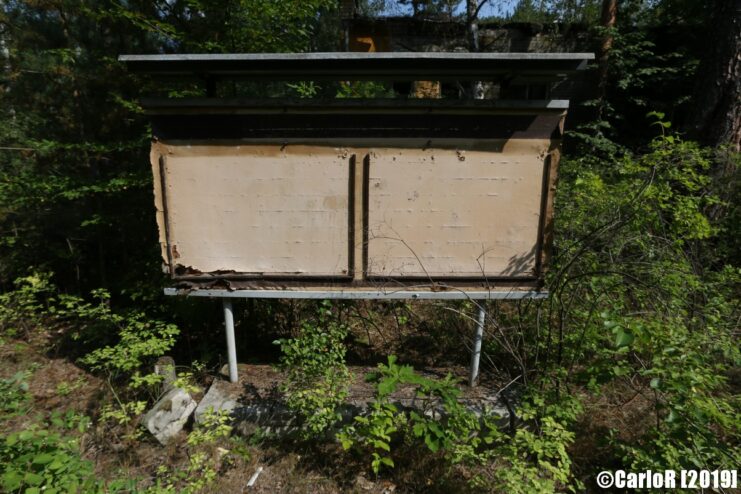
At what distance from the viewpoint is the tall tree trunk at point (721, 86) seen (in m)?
4.92

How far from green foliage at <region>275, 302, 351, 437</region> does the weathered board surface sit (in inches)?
22.4

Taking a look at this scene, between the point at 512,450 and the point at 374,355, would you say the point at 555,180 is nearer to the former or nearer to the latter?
the point at 512,450

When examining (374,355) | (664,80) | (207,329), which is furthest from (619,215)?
(664,80)

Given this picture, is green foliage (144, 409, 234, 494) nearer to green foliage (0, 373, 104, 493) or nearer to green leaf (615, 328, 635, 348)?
green foliage (0, 373, 104, 493)

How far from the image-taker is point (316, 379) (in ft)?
10.8

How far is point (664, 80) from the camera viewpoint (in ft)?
30.0

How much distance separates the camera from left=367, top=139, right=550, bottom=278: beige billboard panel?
325cm

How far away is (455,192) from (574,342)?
1.77m

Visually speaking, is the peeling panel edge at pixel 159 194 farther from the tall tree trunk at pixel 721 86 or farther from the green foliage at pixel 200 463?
the tall tree trunk at pixel 721 86

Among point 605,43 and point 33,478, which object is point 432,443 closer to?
point 33,478

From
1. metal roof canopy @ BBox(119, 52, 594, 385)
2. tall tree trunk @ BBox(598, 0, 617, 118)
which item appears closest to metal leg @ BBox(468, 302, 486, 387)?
metal roof canopy @ BBox(119, 52, 594, 385)

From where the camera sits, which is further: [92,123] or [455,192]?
[92,123]

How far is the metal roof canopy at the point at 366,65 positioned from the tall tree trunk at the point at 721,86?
3484 millimetres

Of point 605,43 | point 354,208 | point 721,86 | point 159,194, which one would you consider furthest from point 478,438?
point 605,43
